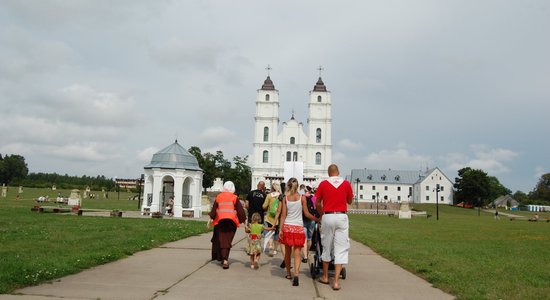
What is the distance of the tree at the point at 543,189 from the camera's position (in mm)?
115125

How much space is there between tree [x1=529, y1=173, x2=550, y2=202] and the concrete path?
12302 cm

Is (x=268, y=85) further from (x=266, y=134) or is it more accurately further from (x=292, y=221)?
(x=292, y=221)

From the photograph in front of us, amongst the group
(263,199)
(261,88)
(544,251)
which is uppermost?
(261,88)

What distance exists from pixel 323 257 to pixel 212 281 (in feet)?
5.89

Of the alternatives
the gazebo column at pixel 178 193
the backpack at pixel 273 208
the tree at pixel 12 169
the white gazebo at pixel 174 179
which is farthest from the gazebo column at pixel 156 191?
the tree at pixel 12 169

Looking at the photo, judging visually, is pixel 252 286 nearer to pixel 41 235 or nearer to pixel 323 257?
pixel 323 257

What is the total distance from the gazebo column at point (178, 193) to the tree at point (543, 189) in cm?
11112

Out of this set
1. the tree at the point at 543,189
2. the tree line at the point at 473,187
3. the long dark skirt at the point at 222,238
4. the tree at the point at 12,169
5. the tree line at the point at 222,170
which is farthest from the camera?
the tree at the point at 12,169

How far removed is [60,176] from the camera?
169500 millimetres

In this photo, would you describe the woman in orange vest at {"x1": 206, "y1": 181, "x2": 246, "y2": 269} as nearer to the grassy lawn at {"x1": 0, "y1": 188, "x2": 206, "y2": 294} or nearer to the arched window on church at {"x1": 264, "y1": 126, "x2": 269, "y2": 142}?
the grassy lawn at {"x1": 0, "y1": 188, "x2": 206, "y2": 294}

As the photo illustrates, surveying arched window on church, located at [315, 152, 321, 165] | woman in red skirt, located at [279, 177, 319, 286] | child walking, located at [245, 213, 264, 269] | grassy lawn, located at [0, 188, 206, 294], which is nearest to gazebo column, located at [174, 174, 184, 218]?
grassy lawn, located at [0, 188, 206, 294]

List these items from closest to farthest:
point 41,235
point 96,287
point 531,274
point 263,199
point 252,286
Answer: point 96,287, point 252,286, point 531,274, point 263,199, point 41,235

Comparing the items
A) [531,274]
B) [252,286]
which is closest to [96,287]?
[252,286]

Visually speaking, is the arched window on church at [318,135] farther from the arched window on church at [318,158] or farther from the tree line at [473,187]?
the tree line at [473,187]
